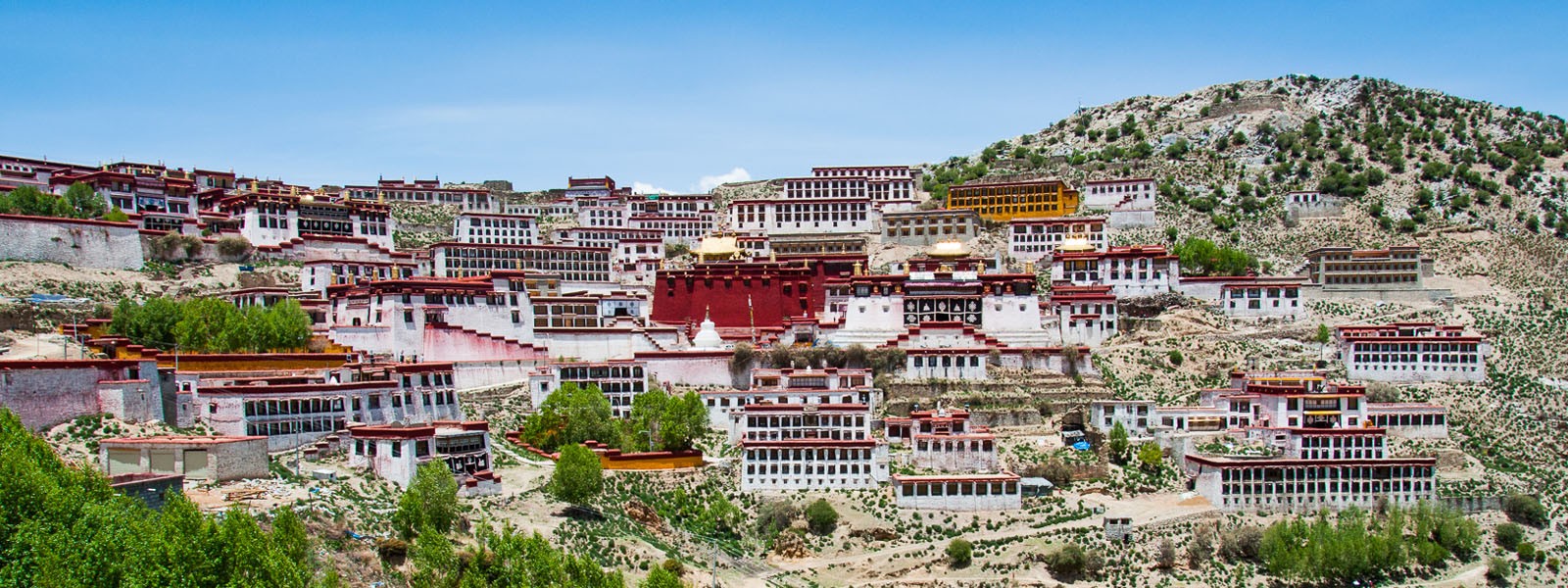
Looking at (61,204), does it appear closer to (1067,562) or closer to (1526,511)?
(1067,562)

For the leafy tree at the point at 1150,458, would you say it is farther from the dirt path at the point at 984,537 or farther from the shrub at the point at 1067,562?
the shrub at the point at 1067,562

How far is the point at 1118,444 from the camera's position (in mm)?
62344

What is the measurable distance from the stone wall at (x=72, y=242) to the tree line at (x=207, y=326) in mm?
8918

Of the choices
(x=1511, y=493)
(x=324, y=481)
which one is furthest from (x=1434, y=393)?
(x=324, y=481)

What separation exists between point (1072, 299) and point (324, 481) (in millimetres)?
39736

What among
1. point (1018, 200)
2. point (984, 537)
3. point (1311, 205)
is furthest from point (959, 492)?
point (1311, 205)

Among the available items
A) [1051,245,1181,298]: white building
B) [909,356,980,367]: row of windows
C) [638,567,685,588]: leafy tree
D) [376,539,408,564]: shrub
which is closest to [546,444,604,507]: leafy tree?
[638,567,685,588]: leafy tree

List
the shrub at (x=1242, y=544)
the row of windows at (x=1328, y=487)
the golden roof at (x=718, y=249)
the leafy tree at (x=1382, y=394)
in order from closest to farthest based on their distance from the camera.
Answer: the shrub at (x=1242, y=544)
the row of windows at (x=1328, y=487)
the leafy tree at (x=1382, y=394)
the golden roof at (x=718, y=249)

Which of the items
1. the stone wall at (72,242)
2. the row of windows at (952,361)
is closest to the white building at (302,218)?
the stone wall at (72,242)

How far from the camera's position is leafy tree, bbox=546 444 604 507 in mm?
52031

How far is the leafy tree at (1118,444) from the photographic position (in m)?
62.4

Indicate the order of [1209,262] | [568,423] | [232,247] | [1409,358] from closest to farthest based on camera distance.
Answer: [568,423]
[1409,358]
[232,247]
[1209,262]

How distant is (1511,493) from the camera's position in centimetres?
6275

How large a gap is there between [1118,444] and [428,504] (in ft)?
97.0
